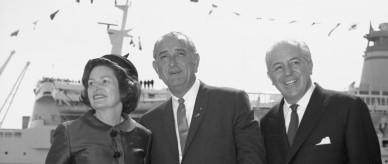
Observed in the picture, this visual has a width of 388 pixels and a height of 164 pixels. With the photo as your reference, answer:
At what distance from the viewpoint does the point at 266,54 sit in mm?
4812

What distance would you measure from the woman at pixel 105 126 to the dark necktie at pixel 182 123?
431 millimetres

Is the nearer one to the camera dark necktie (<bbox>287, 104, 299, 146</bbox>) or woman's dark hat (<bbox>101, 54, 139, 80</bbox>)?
woman's dark hat (<bbox>101, 54, 139, 80</bbox>)

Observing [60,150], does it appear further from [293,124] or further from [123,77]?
[293,124]

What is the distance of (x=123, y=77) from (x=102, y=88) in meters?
0.22

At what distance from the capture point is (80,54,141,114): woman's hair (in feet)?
12.9

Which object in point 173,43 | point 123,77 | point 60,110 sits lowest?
point 60,110

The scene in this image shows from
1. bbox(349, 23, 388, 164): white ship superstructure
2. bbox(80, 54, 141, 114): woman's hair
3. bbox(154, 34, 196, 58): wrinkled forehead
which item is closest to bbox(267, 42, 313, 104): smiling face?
bbox(154, 34, 196, 58): wrinkled forehead

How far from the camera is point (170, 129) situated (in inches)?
179

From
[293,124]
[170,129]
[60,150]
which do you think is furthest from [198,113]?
[60,150]

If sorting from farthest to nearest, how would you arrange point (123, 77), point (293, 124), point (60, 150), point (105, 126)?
point (293, 124), point (123, 77), point (105, 126), point (60, 150)

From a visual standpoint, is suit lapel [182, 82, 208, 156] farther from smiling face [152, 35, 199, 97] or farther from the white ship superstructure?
the white ship superstructure

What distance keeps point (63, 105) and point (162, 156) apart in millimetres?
29641

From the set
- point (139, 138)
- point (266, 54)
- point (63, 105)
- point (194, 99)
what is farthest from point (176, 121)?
point (63, 105)

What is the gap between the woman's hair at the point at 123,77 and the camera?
154 inches
